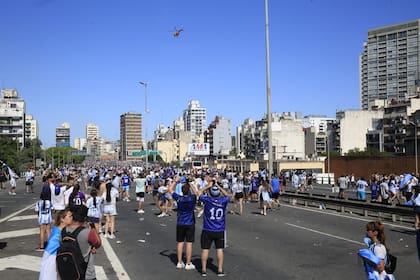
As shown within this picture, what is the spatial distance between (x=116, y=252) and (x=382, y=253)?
7.27 metres

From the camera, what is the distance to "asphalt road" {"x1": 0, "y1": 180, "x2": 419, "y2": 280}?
9305 millimetres

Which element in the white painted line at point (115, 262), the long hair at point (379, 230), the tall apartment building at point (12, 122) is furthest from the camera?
the tall apartment building at point (12, 122)

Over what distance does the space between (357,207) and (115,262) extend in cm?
1188

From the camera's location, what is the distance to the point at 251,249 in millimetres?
11805

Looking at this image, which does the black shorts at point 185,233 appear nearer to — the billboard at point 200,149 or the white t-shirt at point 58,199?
the white t-shirt at point 58,199

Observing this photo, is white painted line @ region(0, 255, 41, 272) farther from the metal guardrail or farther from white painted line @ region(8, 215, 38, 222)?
the metal guardrail

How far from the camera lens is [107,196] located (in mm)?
14305

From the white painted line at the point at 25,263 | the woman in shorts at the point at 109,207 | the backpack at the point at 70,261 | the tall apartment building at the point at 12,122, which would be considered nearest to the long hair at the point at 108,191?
the woman in shorts at the point at 109,207

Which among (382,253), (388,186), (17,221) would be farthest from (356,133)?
(382,253)

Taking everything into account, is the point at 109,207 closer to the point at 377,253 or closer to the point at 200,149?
the point at 377,253

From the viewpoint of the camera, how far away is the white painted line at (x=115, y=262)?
9.15 metres

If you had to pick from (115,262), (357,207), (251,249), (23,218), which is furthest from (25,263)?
(357,207)

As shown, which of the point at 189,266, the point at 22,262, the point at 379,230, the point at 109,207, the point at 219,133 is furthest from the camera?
the point at 219,133

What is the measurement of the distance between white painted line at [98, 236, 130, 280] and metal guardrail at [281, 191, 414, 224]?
9.86m
